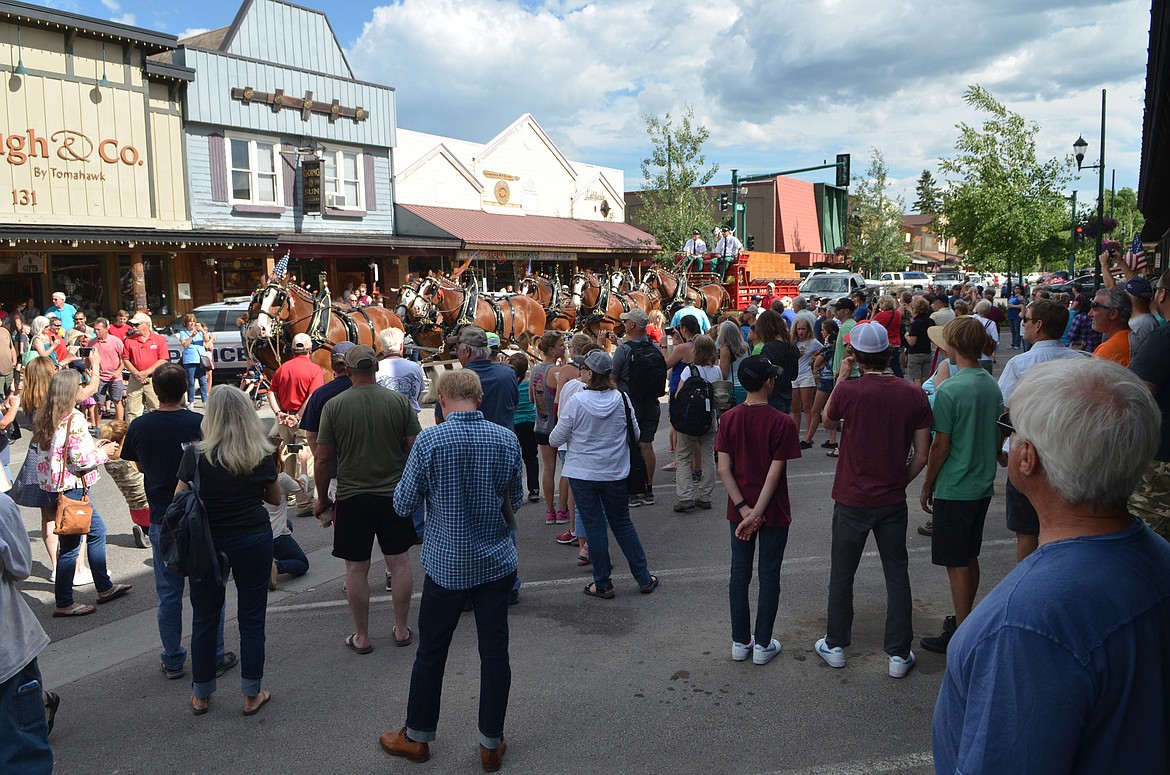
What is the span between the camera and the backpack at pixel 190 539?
Result: 416cm

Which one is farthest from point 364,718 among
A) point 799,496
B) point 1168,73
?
point 1168,73

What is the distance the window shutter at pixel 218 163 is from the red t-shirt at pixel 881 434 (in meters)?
20.3

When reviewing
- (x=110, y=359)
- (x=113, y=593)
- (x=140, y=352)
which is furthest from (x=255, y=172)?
(x=113, y=593)

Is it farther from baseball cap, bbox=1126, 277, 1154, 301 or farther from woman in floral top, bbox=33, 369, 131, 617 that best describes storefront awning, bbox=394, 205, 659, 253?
baseball cap, bbox=1126, 277, 1154, 301

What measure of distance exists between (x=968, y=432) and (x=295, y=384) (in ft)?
18.7

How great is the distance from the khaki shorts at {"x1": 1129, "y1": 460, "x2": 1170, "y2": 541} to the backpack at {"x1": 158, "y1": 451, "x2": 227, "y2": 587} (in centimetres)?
416

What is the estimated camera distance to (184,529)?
416 centimetres

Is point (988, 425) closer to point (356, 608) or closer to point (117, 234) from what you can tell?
point (356, 608)

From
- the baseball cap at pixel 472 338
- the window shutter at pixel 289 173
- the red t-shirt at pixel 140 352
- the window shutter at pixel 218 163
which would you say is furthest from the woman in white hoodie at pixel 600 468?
the window shutter at pixel 289 173

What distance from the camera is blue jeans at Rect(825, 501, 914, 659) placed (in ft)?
15.0

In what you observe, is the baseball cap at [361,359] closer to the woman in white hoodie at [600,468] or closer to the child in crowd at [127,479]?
the woman in white hoodie at [600,468]

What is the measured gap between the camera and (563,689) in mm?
4621

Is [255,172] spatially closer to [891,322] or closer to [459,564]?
[891,322]

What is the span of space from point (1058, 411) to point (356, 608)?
4.20 metres
